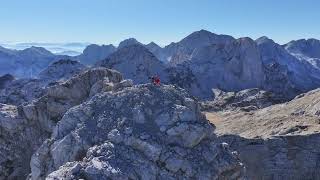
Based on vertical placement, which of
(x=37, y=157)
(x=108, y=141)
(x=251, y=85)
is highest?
(x=108, y=141)

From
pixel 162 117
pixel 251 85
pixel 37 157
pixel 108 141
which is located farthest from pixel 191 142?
pixel 251 85

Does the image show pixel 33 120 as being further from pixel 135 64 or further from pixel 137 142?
pixel 135 64

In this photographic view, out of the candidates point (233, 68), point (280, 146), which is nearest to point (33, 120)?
point (280, 146)

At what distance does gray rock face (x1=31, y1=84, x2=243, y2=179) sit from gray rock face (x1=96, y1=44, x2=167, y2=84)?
287ft

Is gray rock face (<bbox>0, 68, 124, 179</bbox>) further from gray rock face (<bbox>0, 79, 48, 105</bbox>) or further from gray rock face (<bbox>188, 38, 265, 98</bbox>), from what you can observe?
gray rock face (<bbox>188, 38, 265, 98</bbox>)

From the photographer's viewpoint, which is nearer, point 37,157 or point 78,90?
point 37,157

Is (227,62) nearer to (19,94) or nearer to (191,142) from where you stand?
(19,94)

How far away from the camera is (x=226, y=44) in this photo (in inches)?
5827

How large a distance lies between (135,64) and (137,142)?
318ft

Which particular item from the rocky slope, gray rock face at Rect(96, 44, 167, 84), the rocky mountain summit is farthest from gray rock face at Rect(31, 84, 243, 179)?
gray rock face at Rect(96, 44, 167, 84)

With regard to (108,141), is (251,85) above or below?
below

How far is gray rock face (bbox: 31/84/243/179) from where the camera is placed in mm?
27516

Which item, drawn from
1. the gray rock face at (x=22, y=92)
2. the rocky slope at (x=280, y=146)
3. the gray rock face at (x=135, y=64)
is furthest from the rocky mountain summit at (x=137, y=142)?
the gray rock face at (x=135, y=64)

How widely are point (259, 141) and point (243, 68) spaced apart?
87.6 metres
